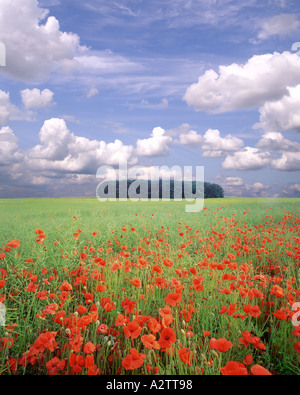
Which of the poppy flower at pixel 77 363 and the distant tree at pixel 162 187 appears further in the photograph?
the distant tree at pixel 162 187

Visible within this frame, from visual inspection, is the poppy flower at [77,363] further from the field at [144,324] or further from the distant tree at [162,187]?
the distant tree at [162,187]

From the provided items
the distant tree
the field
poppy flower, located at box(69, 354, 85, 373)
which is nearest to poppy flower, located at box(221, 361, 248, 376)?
the field

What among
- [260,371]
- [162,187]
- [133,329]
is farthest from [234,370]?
[162,187]

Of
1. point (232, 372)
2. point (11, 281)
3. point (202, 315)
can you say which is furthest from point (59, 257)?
point (232, 372)

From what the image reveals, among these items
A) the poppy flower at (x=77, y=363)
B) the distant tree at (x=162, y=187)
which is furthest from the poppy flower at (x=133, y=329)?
the distant tree at (x=162, y=187)

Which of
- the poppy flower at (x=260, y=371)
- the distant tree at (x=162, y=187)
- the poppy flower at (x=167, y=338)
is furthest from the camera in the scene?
the distant tree at (x=162, y=187)

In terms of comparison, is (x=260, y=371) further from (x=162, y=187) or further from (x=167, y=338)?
(x=162, y=187)

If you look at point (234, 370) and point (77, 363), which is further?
point (77, 363)

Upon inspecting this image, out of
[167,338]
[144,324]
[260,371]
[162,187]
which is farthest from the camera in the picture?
[162,187]

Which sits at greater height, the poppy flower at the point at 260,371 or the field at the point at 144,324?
the poppy flower at the point at 260,371

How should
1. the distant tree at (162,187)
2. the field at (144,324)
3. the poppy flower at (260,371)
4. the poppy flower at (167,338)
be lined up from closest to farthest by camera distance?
1. the poppy flower at (260,371)
2. the poppy flower at (167,338)
3. the field at (144,324)
4. the distant tree at (162,187)

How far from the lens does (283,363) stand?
241 centimetres
